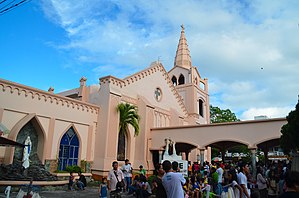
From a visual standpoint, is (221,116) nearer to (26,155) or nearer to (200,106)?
(200,106)

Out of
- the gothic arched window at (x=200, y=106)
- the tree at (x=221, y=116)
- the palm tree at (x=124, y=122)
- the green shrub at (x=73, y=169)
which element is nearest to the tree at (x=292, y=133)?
the palm tree at (x=124, y=122)

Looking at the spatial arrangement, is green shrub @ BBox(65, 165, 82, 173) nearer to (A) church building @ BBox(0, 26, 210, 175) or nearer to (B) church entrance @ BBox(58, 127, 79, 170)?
(A) church building @ BBox(0, 26, 210, 175)

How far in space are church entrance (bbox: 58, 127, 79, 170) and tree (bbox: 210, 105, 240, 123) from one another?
28.8 metres

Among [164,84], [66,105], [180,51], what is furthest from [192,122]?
[66,105]

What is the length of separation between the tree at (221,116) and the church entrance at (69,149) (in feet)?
94.5

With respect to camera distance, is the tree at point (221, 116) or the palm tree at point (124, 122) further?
the tree at point (221, 116)

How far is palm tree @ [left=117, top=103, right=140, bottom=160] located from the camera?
17.6 meters

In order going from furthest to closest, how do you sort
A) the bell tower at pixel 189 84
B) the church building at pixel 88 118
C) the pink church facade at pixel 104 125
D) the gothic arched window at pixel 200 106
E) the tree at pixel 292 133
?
the gothic arched window at pixel 200 106
the bell tower at pixel 189 84
the pink church facade at pixel 104 125
the church building at pixel 88 118
the tree at pixel 292 133

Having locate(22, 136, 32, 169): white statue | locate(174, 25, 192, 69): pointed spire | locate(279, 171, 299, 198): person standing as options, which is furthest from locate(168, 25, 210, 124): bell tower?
locate(279, 171, 299, 198): person standing

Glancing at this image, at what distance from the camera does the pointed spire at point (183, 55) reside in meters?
31.4

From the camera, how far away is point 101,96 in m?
17.7

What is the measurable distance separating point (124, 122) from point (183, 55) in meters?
16.8

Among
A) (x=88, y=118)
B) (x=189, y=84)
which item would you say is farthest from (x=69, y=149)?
(x=189, y=84)

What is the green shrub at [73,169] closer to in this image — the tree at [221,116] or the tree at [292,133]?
the tree at [292,133]
